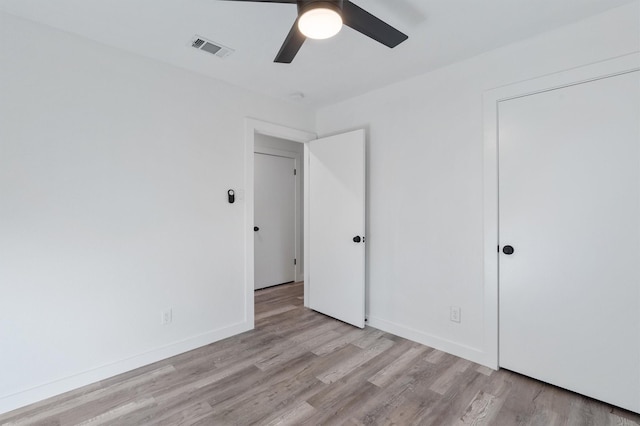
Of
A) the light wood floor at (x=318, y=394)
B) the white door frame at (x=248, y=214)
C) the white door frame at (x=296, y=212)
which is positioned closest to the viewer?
the light wood floor at (x=318, y=394)

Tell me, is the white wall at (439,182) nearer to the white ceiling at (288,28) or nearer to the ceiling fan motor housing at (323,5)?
the white ceiling at (288,28)

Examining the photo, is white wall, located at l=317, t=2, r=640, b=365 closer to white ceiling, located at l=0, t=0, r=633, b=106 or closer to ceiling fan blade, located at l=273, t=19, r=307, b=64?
white ceiling, located at l=0, t=0, r=633, b=106

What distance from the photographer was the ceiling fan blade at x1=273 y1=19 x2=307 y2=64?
155 cm

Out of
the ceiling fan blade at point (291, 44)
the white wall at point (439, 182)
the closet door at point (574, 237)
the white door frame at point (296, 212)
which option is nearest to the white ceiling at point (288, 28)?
the white wall at point (439, 182)

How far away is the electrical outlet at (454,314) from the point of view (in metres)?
2.53

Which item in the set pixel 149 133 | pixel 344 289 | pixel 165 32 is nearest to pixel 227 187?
pixel 149 133

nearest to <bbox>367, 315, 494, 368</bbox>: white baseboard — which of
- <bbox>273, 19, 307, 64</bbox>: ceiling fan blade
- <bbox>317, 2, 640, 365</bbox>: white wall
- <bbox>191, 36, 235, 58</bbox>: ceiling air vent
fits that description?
<bbox>317, 2, 640, 365</bbox>: white wall

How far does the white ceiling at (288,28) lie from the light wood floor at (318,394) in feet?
8.02

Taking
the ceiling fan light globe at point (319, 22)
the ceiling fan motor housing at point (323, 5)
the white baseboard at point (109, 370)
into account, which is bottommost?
the white baseboard at point (109, 370)

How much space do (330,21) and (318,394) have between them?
221cm

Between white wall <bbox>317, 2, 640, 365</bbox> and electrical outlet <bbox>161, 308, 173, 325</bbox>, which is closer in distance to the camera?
white wall <bbox>317, 2, 640, 365</bbox>

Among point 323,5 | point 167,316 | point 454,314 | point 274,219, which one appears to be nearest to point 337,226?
point 454,314

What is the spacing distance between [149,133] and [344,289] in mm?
2343

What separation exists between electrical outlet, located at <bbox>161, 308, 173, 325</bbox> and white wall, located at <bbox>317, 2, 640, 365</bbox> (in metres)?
1.90
